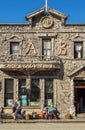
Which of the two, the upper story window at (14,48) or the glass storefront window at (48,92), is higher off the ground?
the upper story window at (14,48)

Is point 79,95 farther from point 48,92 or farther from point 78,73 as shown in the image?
point 48,92

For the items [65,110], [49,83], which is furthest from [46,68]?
[65,110]

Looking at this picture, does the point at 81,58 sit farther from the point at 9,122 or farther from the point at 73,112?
the point at 9,122

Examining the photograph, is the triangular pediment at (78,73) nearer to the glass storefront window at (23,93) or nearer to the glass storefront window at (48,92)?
the glass storefront window at (48,92)

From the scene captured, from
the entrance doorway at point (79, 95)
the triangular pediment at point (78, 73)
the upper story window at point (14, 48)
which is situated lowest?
the entrance doorway at point (79, 95)

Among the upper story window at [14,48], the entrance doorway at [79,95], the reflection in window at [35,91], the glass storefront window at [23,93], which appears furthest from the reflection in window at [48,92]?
the upper story window at [14,48]

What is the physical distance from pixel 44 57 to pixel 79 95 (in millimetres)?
6195

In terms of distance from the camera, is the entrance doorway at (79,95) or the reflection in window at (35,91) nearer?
the reflection in window at (35,91)

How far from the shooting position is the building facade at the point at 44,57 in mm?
39281

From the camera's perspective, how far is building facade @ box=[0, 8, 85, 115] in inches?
1547

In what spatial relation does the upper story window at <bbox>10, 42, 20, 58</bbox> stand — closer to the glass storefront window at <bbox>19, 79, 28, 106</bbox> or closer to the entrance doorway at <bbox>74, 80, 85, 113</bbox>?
the glass storefront window at <bbox>19, 79, 28, 106</bbox>

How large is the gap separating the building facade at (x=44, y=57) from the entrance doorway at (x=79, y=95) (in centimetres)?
9

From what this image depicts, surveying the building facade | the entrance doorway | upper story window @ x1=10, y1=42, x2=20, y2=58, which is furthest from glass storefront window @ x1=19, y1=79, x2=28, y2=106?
the entrance doorway

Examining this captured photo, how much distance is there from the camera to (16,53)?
39781 mm
